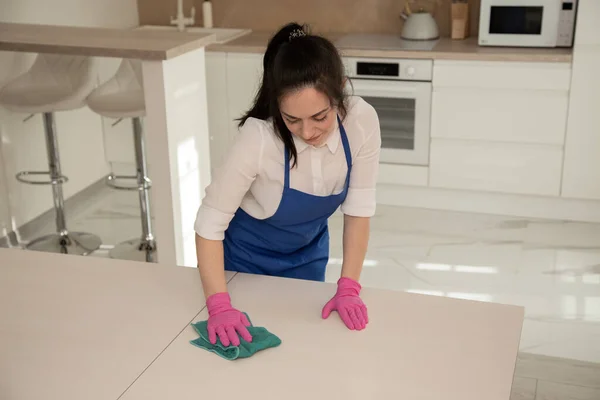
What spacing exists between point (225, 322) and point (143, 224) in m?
2.12

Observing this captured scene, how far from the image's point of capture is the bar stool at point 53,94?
3254mm

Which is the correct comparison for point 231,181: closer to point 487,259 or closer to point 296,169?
point 296,169

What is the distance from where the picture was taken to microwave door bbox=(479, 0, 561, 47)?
378cm

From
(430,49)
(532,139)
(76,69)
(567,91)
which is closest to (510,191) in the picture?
(532,139)

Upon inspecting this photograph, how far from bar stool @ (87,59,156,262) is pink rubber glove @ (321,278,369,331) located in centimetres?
182

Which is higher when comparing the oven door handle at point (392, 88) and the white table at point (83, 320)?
the oven door handle at point (392, 88)

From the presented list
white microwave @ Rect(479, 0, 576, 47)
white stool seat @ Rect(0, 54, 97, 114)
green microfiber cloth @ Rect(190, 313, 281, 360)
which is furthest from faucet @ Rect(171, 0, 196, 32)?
green microfiber cloth @ Rect(190, 313, 281, 360)

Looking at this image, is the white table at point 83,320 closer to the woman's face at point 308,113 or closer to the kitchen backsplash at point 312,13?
the woman's face at point 308,113

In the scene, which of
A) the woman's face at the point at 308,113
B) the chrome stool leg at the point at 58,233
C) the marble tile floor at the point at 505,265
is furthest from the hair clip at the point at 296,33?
the chrome stool leg at the point at 58,233

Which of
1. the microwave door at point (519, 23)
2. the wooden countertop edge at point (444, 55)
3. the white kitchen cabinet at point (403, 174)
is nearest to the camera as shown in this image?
the wooden countertop edge at point (444, 55)

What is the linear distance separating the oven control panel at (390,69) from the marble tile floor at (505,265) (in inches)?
28.3

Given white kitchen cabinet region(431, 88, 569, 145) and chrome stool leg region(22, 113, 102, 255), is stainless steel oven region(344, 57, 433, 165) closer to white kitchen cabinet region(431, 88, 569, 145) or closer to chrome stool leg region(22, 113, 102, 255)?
white kitchen cabinet region(431, 88, 569, 145)

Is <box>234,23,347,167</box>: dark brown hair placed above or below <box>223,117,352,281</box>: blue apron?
above

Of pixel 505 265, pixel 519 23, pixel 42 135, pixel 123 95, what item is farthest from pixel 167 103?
pixel 519 23
